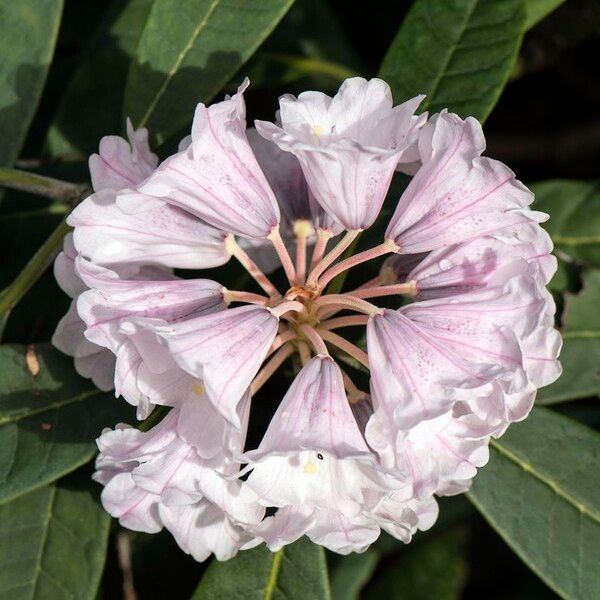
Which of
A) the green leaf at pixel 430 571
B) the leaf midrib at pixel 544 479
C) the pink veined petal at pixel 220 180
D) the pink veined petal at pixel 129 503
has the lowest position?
the green leaf at pixel 430 571

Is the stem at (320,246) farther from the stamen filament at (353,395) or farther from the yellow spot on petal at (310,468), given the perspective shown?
the yellow spot on petal at (310,468)

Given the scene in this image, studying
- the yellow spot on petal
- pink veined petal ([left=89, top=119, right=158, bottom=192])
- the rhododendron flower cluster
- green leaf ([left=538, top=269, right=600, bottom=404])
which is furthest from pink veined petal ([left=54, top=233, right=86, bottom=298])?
green leaf ([left=538, top=269, right=600, bottom=404])

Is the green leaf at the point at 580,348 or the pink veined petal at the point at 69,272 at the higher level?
the pink veined petal at the point at 69,272

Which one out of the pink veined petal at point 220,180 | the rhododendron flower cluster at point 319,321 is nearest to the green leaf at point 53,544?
the rhododendron flower cluster at point 319,321

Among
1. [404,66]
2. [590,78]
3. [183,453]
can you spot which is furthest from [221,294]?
[590,78]

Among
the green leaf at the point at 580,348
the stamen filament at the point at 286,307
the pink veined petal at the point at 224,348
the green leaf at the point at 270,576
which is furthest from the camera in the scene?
the green leaf at the point at 580,348

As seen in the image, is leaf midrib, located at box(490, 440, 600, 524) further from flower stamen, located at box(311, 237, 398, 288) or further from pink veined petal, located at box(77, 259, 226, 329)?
pink veined petal, located at box(77, 259, 226, 329)

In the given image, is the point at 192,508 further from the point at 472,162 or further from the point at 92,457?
the point at 472,162

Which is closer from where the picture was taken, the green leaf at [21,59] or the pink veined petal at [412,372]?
the pink veined petal at [412,372]

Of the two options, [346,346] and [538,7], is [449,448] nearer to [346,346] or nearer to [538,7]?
[346,346]
